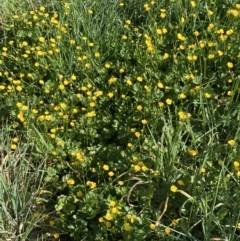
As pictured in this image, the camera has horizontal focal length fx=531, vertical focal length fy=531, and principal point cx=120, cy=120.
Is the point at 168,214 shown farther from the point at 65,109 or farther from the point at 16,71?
the point at 16,71

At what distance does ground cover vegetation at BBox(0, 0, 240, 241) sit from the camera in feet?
8.10

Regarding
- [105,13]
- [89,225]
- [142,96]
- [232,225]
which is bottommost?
[89,225]

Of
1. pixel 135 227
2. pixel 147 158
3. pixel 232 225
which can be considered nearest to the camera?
pixel 232 225

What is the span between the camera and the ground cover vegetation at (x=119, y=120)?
8.10 ft

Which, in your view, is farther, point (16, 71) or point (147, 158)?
point (16, 71)

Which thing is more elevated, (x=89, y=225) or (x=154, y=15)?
(x=154, y=15)

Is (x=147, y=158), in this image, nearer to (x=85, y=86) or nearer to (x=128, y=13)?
(x=85, y=86)

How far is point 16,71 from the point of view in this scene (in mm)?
3406

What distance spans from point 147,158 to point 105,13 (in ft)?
4.24

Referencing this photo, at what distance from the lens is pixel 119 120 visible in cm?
295

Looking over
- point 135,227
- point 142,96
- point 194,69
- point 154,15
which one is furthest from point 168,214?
point 154,15

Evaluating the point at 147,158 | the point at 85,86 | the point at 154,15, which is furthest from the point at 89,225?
the point at 154,15

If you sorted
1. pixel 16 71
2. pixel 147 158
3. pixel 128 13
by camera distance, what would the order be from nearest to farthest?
pixel 147 158 < pixel 16 71 < pixel 128 13

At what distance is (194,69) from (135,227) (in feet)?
3.65
